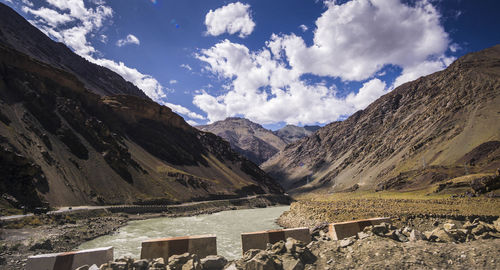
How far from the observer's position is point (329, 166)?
171000mm

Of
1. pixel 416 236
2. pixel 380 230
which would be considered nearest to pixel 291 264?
pixel 380 230

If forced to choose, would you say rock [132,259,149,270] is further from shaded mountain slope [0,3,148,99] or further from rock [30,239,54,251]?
shaded mountain slope [0,3,148,99]

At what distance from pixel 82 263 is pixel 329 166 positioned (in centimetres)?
17449

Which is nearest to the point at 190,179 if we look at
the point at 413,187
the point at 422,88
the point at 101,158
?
the point at 101,158

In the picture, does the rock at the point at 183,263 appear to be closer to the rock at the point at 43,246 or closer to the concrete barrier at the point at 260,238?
the concrete barrier at the point at 260,238

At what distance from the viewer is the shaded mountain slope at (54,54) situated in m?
116

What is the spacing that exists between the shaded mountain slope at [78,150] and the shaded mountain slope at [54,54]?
55377mm

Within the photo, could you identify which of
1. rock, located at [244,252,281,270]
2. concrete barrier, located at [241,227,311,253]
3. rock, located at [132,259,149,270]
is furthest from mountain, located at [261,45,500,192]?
rock, located at [132,259,149,270]

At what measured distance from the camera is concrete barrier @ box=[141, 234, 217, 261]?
8.55m

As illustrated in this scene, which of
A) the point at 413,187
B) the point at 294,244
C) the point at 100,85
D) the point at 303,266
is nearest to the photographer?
the point at 303,266

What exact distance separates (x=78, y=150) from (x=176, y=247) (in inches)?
2136

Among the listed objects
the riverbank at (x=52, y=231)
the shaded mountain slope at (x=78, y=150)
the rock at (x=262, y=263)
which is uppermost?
the shaded mountain slope at (x=78, y=150)

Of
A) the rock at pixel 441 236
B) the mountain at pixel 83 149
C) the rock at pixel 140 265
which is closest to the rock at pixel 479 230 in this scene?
the rock at pixel 441 236

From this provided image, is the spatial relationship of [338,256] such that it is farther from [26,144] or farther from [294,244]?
[26,144]
